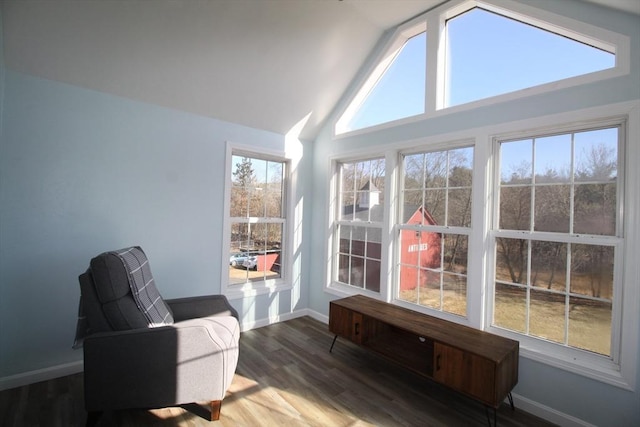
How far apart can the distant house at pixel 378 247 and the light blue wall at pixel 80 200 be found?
5.32 feet

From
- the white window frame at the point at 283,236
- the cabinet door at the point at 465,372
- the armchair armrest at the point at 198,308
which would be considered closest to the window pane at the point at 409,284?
the cabinet door at the point at 465,372

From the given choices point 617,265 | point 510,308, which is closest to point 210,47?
point 510,308

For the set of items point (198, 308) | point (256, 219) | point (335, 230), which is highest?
point (256, 219)

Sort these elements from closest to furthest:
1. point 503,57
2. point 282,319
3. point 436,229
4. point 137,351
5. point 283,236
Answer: point 137,351, point 503,57, point 436,229, point 282,319, point 283,236

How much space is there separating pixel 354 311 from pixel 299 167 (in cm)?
200

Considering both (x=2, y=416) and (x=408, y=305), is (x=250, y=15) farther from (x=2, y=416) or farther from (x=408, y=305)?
(x=2, y=416)

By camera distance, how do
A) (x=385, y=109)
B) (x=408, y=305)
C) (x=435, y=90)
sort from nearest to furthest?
(x=435, y=90)
(x=408, y=305)
(x=385, y=109)

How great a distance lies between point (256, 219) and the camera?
357 cm

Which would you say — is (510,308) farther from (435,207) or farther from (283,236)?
(283,236)

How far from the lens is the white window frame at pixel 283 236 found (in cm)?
326

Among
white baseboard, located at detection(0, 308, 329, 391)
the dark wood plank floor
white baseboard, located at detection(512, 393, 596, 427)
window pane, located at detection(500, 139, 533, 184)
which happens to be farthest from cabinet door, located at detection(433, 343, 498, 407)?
white baseboard, located at detection(0, 308, 329, 391)

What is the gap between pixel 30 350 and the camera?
2281 mm

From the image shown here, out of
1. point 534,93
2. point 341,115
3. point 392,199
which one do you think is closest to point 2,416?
point 392,199

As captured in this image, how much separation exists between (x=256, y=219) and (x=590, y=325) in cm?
312
